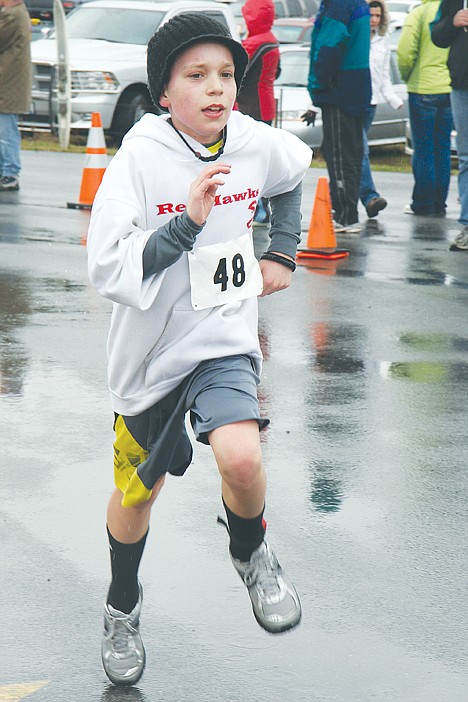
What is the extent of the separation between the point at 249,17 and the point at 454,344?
4848 mm

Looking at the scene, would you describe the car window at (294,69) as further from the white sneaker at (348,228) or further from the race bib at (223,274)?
the race bib at (223,274)

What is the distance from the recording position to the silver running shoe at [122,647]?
345 centimetres

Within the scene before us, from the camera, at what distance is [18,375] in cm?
666

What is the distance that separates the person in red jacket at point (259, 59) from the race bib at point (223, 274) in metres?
7.97

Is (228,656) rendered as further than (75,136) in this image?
No

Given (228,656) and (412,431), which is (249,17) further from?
(228,656)

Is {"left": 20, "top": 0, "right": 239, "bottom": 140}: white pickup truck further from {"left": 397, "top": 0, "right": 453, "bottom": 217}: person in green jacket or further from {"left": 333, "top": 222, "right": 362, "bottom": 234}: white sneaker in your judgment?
{"left": 333, "top": 222, "right": 362, "bottom": 234}: white sneaker

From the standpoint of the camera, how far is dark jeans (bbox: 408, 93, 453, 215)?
12.9 m

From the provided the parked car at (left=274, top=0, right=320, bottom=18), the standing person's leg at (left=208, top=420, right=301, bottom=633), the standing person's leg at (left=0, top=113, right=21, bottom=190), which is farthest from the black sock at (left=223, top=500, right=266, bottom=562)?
the parked car at (left=274, top=0, right=320, bottom=18)

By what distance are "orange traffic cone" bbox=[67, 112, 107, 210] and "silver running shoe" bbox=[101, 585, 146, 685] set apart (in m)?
9.81

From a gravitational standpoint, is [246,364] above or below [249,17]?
above

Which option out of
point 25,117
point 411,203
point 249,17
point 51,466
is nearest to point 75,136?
point 25,117

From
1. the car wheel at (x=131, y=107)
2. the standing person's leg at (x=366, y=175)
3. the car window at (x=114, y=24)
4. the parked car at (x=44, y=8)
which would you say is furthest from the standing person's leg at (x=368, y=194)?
the parked car at (x=44, y=8)

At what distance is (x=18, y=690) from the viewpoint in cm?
339
